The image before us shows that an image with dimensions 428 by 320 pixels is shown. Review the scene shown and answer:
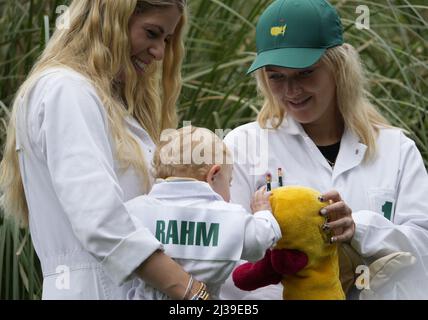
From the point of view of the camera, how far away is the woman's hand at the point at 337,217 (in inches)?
115

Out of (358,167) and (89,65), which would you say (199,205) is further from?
(358,167)

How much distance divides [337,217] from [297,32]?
730 mm

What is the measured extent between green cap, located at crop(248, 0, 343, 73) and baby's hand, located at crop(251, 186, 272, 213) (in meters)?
0.51

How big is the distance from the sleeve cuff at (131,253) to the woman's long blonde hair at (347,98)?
962mm

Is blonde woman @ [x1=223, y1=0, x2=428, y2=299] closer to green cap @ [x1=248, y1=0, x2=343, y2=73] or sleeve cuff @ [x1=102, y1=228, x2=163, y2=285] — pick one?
green cap @ [x1=248, y1=0, x2=343, y2=73]

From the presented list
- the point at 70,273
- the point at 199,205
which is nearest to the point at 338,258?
the point at 199,205

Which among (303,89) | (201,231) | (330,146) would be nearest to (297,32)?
(303,89)

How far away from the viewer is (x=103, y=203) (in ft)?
8.34

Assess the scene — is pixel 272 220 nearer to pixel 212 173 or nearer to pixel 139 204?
pixel 212 173

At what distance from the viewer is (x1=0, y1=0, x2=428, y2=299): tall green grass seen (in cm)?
451

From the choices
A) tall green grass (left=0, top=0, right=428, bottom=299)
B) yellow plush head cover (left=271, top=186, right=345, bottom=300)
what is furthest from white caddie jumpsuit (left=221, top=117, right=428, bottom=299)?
tall green grass (left=0, top=0, right=428, bottom=299)

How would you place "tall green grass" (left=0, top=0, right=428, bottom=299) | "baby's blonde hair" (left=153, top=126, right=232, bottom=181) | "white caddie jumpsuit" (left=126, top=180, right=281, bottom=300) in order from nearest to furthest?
"white caddie jumpsuit" (left=126, top=180, right=281, bottom=300) < "baby's blonde hair" (left=153, top=126, right=232, bottom=181) < "tall green grass" (left=0, top=0, right=428, bottom=299)

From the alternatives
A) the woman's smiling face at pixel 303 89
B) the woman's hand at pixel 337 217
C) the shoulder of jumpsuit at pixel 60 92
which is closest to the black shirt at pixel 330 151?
the woman's smiling face at pixel 303 89
